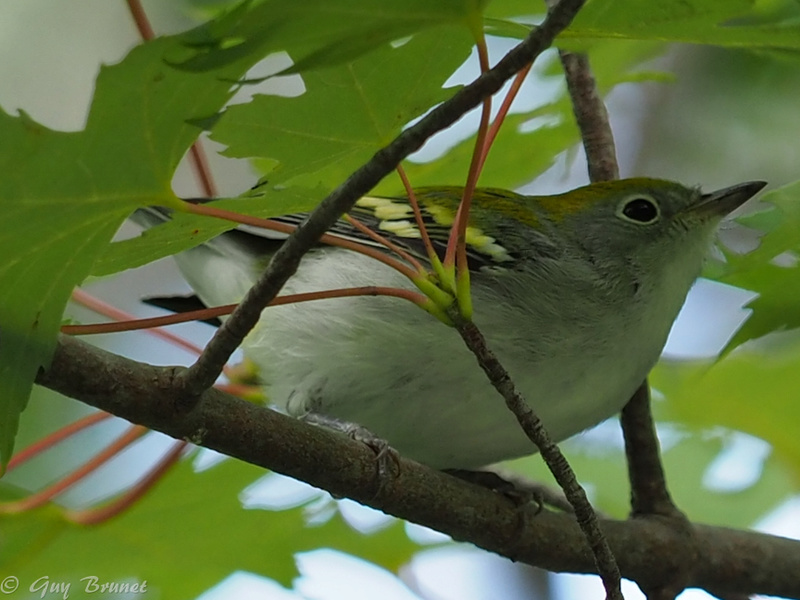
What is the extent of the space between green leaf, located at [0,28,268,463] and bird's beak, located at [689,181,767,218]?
1.79 metres

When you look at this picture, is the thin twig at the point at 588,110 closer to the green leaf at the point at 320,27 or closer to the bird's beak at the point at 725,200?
A: the bird's beak at the point at 725,200

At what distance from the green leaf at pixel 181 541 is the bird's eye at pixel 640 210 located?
1.20 meters

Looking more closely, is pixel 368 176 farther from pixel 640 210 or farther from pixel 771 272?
pixel 640 210

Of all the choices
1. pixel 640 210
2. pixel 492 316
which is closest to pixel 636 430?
pixel 492 316

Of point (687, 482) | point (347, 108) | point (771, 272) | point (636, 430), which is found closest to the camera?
point (347, 108)

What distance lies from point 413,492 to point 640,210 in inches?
48.8

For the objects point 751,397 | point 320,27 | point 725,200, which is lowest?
point 320,27

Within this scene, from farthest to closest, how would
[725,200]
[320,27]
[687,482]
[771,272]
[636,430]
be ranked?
[687,482]
[725,200]
[636,430]
[771,272]
[320,27]

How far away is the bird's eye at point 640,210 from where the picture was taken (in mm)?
2904

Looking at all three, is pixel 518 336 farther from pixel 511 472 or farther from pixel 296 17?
pixel 296 17

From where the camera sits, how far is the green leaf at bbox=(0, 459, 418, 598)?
2.32 metres

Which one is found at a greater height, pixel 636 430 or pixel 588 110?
pixel 588 110

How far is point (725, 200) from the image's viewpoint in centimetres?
279

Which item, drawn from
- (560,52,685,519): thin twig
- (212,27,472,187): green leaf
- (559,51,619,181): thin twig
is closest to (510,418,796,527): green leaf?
(560,52,685,519): thin twig
